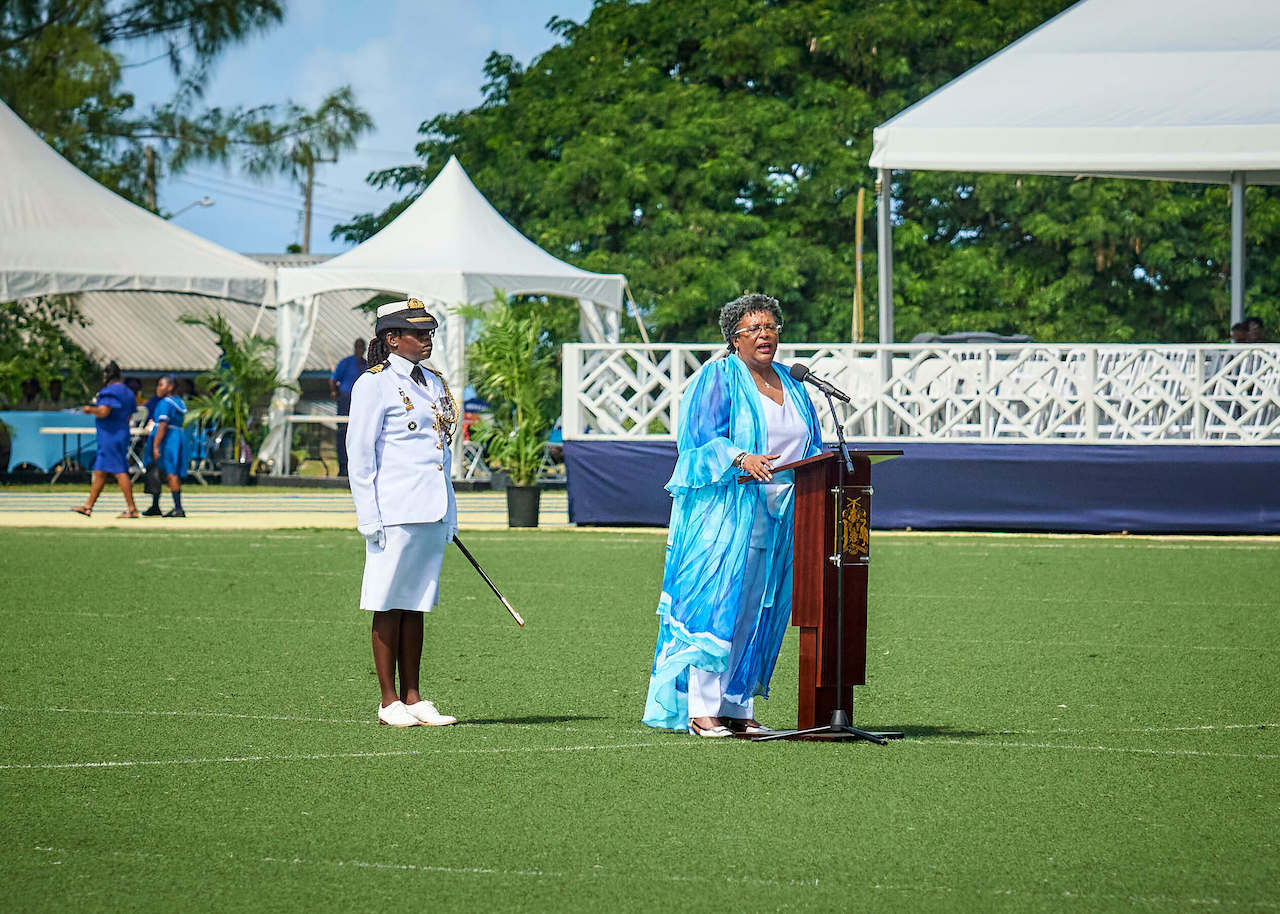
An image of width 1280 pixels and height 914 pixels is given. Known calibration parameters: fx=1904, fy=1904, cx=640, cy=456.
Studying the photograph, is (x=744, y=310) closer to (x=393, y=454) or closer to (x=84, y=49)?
(x=393, y=454)

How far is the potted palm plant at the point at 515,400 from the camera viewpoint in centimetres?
1912

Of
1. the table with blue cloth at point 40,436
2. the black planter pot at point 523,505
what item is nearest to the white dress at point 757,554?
the black planter pot at point 523,505

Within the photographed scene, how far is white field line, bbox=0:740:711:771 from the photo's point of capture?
6883 millimetres

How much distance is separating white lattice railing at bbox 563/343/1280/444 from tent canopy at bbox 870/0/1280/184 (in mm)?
1833

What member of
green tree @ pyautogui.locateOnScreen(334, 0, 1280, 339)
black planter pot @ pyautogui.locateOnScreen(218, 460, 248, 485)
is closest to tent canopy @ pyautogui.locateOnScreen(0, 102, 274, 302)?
black planter pot @ pyautogui.locateOnScreen(218, 460, 248, 485)

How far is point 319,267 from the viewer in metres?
25.7

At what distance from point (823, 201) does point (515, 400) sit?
49.6 feet

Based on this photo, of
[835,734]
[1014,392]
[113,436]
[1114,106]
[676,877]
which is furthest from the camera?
[113,436]

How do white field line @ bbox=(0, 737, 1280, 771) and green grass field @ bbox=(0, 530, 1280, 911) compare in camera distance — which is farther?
white field line @ bbox=(0, 737, 1280, 771)

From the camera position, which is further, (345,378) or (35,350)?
(35,350)

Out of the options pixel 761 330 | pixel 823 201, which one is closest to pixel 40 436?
pixel 823 201

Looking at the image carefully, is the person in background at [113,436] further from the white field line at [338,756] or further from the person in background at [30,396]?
the white field line at [338,756]

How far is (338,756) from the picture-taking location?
710 cm

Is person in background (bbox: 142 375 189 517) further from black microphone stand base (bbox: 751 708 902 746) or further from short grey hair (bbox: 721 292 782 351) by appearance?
black microphone stand base (bbox: 751 708 902 746)
